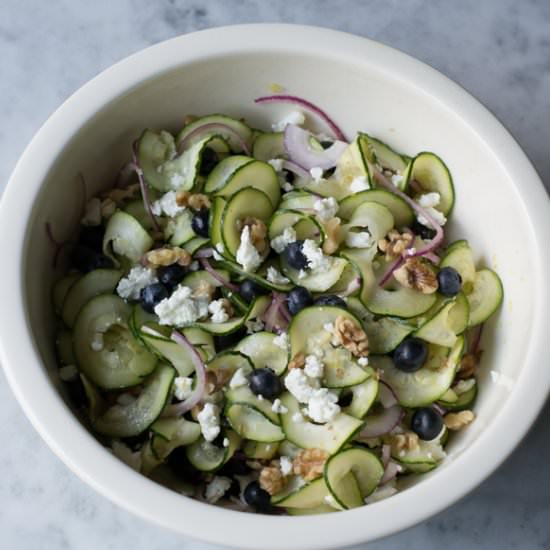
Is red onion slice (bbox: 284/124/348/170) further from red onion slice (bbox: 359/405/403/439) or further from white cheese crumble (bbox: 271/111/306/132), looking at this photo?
red onion slice (bbox: 359/405/403/439)

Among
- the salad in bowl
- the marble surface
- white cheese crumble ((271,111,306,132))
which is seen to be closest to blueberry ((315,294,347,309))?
the salad in bowl

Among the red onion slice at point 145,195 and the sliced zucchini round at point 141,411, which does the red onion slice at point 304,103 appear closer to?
the red onion slice at point 145,195

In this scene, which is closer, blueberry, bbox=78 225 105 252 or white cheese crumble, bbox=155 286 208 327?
white cheese crumble, bbox=155 286 208 327

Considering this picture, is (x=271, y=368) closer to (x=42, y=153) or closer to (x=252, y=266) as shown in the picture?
(x=252, y=266)

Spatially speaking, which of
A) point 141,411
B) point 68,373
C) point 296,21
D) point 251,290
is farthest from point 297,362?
point 296,21

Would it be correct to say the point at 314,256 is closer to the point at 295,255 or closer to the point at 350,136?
the point at 295,255

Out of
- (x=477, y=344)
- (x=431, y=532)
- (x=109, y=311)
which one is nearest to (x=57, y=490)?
(x=109, y=311)

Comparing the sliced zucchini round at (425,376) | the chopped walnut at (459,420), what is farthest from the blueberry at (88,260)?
the chopped walnut at (459,420)
